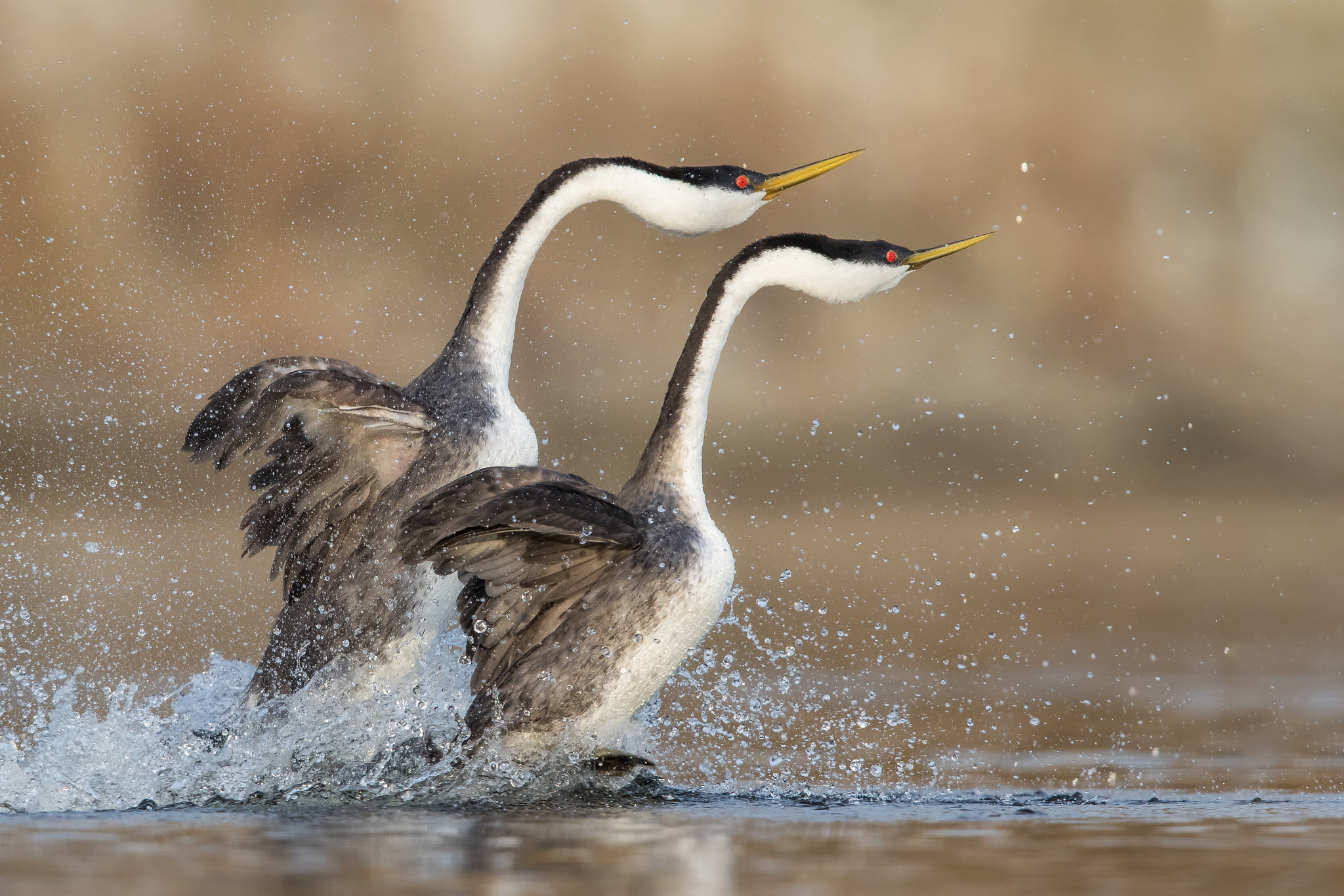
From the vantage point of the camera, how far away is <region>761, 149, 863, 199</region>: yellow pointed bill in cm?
771

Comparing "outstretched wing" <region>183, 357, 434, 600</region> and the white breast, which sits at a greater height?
"outstretched wing" <region>183, 357, 434, 600</region>

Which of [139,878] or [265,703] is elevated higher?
[265,703]

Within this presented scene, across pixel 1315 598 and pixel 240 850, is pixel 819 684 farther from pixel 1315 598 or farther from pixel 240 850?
pixel 1315 598

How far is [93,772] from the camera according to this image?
21.3ft

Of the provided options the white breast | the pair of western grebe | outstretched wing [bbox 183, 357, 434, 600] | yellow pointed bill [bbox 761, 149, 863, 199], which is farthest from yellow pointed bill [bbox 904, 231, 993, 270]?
outstretched wing [bbox 183, 357, 434, 600]

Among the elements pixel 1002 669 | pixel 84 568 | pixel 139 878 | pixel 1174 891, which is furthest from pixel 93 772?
pixel 84 568

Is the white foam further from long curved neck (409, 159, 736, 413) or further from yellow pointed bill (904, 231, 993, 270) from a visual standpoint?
yellow pointed bill (904, 231, 993, 270)

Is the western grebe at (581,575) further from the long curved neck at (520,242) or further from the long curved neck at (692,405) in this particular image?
the long curved neck at (520,242)

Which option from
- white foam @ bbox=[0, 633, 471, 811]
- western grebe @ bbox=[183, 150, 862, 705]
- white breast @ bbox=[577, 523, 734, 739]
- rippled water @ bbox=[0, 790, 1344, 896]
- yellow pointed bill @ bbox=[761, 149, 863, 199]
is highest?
yellow pointed bill @ bbox=[761, 149, 863, 199]

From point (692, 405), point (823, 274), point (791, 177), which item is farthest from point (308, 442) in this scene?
point (791, 177)

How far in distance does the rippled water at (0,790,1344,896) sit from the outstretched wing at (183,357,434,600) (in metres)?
1.71

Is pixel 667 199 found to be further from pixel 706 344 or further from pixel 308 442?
pixel 308 442

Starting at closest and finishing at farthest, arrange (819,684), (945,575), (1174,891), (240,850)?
(1174,891), (240,850), (819,684), (945,575)

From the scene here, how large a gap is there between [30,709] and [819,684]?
3.92 metres
